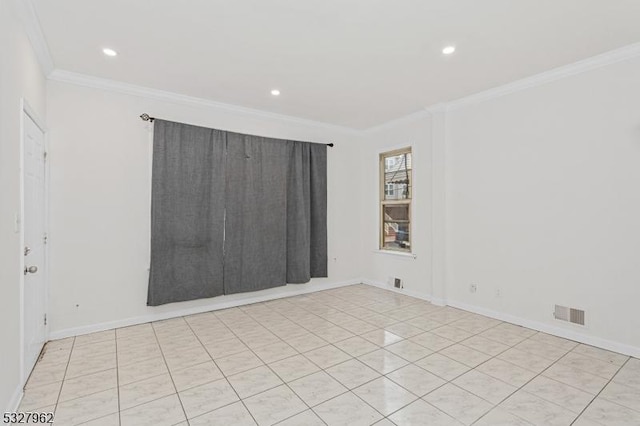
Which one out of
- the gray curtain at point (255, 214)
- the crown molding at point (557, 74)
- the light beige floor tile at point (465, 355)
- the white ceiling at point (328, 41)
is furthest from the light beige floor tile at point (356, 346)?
the crown molding at point (557, 74)

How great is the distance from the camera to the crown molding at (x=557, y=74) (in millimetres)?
2922

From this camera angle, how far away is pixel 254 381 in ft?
8.23

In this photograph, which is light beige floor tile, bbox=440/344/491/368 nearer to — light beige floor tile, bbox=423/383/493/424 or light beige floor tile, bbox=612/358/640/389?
light beige floor tile, bbox=423/383/493/424

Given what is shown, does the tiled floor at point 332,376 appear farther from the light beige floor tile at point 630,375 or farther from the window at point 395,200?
the window at point 395,200

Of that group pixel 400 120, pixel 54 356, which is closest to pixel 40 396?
pixel 54 356

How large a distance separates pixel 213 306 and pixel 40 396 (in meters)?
2.10

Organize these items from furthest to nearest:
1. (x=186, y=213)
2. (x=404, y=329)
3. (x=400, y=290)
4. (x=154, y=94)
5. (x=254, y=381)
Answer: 1. (x=400, y=290)
2. (x=186, y=213)
3. (x=154, y=94)
4. (x=404, y=329)
5. (x=254, y=381)

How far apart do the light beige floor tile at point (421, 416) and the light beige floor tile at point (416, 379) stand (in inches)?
6.8

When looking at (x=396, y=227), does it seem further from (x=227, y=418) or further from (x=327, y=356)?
(x=227, y=418)

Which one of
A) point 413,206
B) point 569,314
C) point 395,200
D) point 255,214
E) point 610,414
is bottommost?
point 610,414

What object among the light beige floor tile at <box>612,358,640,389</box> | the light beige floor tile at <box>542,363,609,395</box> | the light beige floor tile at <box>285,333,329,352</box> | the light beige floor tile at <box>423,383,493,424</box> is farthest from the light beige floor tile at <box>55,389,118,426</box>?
the light beige floor tile at <box>612,358,640,389</box>

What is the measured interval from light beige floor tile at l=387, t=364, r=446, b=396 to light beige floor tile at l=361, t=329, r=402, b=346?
1.72 feet

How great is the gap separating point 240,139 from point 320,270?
2.41m

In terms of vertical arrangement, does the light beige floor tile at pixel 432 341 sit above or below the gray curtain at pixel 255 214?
below
